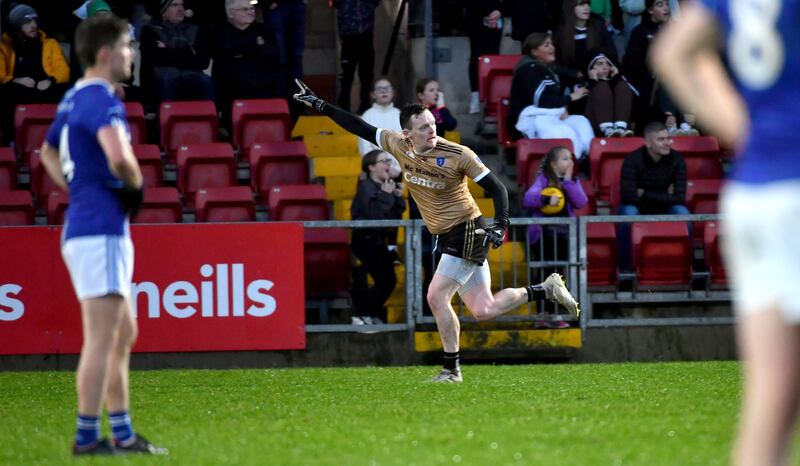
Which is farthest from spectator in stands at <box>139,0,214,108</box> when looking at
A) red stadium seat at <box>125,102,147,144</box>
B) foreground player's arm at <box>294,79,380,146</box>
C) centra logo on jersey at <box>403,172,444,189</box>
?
centra logo on jersey at <box>403,172,444,189</box>

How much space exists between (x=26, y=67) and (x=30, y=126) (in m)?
0.88

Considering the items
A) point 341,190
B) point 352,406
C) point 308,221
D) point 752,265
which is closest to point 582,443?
point 352,406

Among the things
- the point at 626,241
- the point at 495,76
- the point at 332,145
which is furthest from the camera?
the point at 495,76

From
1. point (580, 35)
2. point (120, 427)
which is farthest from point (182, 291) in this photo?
point (120, 427)

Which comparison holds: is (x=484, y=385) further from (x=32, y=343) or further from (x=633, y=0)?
(x=633, y=0)

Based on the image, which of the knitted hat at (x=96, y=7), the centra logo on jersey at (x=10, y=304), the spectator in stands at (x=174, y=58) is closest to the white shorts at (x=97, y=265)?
the centra logo on jersey at (x=10, y=304)

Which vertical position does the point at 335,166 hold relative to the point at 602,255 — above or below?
above

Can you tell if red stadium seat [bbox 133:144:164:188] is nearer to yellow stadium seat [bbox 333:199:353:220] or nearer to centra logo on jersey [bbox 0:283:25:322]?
yellow stadium seat [bbox 333:199:353:220]

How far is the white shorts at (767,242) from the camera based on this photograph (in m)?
4.02

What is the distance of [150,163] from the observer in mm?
15828

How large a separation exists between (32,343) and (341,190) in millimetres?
4105

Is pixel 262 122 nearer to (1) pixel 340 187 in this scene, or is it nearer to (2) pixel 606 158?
(1) pixel 340 187

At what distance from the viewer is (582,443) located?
738cm

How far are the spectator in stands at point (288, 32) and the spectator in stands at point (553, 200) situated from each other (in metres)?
4.42
